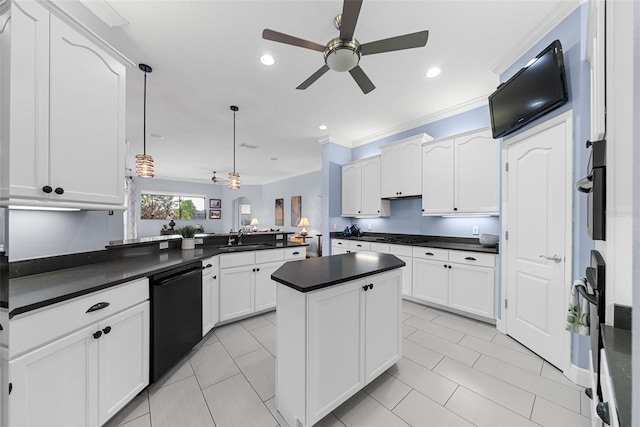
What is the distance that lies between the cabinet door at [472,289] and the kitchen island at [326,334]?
176cm

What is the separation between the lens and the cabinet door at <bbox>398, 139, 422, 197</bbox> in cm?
357

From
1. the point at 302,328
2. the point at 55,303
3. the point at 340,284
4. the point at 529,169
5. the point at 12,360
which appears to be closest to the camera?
the point at 12,360

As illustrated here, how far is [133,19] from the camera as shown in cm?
181

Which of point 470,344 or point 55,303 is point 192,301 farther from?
point 470,344

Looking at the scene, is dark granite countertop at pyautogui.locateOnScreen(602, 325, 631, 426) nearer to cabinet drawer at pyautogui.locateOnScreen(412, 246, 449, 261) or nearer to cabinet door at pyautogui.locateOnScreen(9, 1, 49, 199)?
cabinet door at pyautogui.locateOnScreen(9, 1, 49, 199)

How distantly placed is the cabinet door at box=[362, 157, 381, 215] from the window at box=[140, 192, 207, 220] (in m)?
7.54

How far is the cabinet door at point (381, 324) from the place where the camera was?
5.05 feet

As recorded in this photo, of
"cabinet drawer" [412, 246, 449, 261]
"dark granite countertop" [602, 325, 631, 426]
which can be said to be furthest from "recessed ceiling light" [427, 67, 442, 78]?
"dark granite countertop" [602, 325, 631, 426]

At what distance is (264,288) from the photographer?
289 cm

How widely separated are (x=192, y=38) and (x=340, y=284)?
→ 8.14 feet

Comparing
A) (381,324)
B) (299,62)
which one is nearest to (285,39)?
(299,62)

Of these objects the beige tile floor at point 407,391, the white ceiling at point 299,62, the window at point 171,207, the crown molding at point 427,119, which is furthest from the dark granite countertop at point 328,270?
the window at point 171,207

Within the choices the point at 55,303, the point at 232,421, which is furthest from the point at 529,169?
the point at 55,303

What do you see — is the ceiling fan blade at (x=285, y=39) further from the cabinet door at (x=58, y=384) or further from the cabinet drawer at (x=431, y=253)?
the cabinet drawer at (x=431, y=253)
